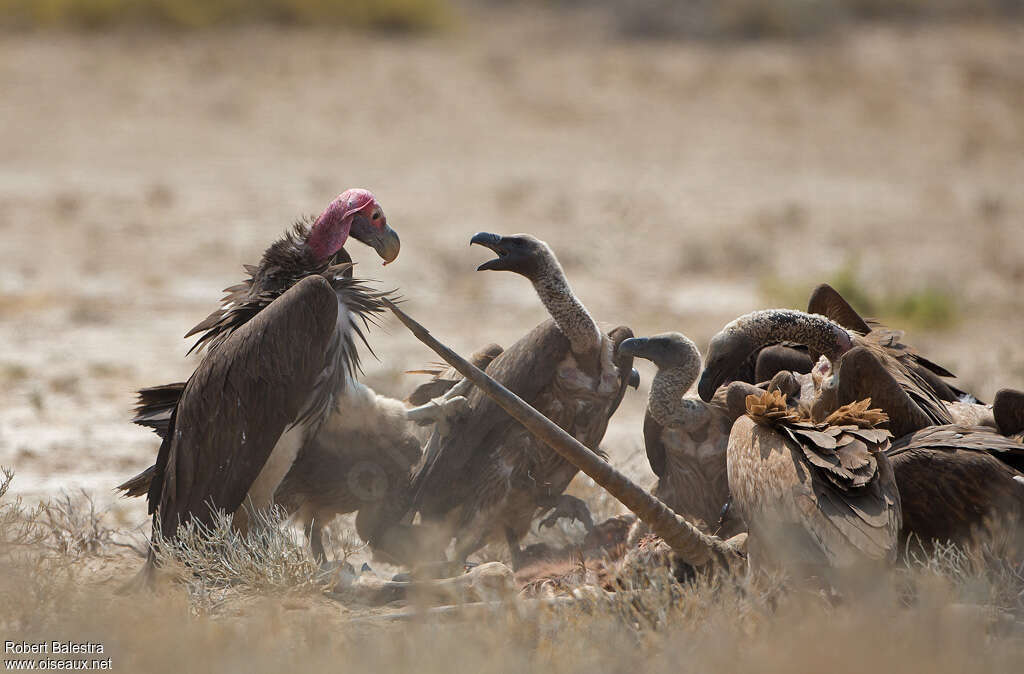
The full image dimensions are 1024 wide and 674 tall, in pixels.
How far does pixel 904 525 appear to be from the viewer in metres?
4.87

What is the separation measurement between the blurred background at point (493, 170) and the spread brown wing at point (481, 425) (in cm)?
119

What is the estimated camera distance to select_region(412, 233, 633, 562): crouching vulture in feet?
17.9

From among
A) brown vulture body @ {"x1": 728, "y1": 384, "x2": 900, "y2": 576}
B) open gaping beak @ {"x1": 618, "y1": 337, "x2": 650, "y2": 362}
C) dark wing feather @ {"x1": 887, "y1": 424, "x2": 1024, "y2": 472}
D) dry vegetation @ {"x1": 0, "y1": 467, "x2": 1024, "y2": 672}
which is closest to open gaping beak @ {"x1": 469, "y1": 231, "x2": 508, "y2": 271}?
open gaping beak @ {"x1": 618, "y1": 337, "x2": 650, "y2": 362}

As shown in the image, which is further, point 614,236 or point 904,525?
point 614,236

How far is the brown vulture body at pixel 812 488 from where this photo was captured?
13.9 feet

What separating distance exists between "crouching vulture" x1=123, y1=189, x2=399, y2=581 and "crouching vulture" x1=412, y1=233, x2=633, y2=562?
1.81 ft

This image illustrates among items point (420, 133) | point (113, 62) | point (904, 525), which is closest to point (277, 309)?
point (904, 525)

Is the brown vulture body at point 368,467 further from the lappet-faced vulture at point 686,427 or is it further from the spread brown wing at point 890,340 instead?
the spread brown wing at point 890,340

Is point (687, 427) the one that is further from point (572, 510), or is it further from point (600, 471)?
point (600, 471)

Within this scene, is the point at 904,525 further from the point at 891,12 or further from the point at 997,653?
the point at 891,12

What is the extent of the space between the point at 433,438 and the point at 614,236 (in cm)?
961

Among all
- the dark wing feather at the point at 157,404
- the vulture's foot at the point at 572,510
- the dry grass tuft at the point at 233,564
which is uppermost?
the dark wing feather at the point at 157,404

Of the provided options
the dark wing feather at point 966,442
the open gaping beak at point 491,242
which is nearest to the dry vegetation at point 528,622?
the dark wing feather at point 966,442

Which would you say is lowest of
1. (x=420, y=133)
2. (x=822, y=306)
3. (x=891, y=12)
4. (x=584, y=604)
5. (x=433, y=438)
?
(x=584, y=604)
